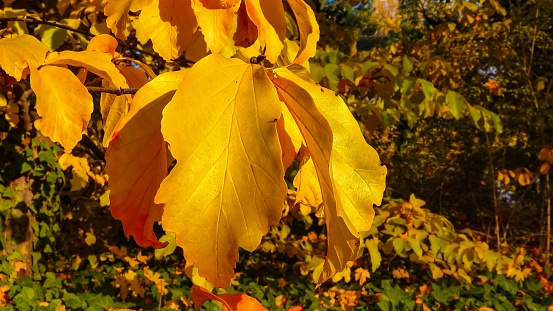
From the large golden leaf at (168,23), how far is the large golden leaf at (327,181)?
0.27m

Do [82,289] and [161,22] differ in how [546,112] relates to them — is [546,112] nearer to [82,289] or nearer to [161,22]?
[82,289]

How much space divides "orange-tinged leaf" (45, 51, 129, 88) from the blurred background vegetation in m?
0.26

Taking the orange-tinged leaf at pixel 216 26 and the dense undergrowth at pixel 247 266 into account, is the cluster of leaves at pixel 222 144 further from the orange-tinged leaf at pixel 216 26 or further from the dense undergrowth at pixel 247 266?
the dense undergrowth at pixel 247 266

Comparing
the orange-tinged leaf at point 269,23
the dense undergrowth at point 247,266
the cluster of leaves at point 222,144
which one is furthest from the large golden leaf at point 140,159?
the dense undergrowth at point 247,266

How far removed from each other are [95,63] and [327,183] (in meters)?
0.35

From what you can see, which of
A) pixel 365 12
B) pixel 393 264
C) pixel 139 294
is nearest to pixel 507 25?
pixel 393 264

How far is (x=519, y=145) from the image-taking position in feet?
24.6

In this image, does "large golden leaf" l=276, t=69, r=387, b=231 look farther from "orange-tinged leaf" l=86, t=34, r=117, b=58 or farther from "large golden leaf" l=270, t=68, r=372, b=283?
"orange-tinged leaf" l=86, t=34, r=117, b=58

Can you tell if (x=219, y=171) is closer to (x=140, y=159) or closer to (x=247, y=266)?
(x=140, y=159)

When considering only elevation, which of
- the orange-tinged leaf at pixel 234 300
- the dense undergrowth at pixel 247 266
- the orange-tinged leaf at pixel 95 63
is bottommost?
the dense undergrowth at pixel 247 266

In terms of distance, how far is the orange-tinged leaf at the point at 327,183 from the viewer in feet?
1.32

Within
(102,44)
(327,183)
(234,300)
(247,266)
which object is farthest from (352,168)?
(247,266)

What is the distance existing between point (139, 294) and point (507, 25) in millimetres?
5124

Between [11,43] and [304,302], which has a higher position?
[11,43]
